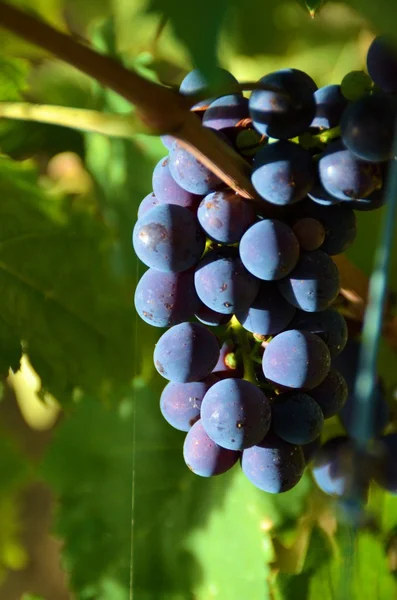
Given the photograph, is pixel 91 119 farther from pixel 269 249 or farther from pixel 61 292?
pixel 61 292

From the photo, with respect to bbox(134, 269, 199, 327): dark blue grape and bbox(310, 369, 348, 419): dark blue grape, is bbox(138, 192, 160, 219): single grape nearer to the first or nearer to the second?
bbox(134, 269, 199, 327): dark blue grape

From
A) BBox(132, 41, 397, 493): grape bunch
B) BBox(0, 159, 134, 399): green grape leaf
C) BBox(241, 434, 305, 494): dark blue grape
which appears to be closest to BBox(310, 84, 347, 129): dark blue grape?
BBox(132, 41, 397, 493): grape bunch

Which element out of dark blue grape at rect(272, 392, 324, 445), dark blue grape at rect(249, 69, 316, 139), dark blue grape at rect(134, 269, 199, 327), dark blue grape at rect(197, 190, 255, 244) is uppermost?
dark blue grape at rect(249, 69, 316, 139)

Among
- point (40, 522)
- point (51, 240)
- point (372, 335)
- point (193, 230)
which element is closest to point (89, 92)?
point (51, 240)

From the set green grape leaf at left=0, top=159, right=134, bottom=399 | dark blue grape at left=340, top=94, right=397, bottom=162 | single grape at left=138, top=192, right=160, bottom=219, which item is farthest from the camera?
green grape leaf at left=0, top=159, right=134, bottom=399

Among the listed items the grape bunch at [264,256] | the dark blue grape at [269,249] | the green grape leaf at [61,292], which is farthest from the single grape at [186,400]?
the green grape leaf at [61,292]

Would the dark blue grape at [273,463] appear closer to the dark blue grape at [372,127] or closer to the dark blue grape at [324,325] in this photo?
the dark blue grape at [324,325]
